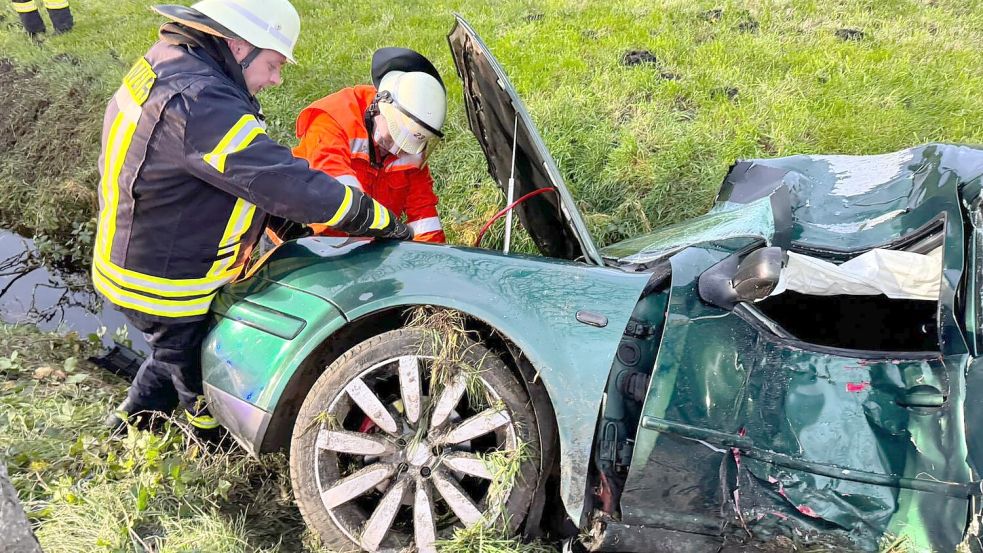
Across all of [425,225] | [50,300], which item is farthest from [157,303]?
[50,300]

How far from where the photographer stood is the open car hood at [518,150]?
2223mm

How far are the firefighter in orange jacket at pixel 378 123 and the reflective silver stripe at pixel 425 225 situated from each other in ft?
0.89

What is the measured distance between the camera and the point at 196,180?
2.12 meters

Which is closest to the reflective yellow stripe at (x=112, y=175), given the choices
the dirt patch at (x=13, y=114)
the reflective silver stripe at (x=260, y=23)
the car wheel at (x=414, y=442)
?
the reflective silver stripe at (x=260, y=23)

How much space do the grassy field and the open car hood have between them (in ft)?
4.52

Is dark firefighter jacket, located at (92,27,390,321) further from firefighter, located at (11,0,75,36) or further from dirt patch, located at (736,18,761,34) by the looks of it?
firefighter, located at (11,0,75,36)

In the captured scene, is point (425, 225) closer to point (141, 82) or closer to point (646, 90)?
point (141, 82)

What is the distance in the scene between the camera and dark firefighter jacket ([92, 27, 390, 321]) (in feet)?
6.51

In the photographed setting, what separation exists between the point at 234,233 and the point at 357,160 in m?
0.94

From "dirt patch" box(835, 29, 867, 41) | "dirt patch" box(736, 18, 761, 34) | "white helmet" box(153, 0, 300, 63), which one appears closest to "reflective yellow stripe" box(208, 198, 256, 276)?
"white helmet" box(153, 0, 300, 63)

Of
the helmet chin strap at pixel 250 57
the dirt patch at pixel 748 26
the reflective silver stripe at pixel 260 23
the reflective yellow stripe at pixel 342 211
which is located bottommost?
the reflective yellow stripe at pixel 342 211

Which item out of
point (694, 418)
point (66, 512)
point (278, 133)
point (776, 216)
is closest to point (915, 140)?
point (776, 216)

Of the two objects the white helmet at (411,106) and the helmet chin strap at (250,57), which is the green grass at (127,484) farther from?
the white helmet at (411,106)

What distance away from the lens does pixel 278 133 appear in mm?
5297
